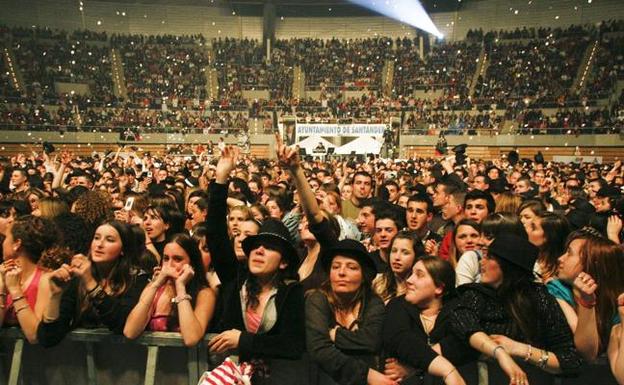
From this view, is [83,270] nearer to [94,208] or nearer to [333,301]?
[333,301]

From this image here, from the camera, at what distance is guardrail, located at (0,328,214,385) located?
3.50 meters

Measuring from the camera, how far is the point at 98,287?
156 inches

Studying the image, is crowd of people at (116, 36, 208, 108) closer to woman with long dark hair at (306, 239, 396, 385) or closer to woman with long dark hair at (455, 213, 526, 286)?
woman with long dark hair at (455, 213, 526, 286)

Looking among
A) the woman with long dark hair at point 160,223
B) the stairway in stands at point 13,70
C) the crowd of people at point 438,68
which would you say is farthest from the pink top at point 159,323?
the crowd of people at point 438,68

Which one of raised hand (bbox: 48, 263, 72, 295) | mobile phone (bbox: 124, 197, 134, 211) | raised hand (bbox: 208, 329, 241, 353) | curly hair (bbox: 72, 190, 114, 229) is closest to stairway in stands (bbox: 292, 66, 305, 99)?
mobile phone (bbox: 124, 197, 134, 211)

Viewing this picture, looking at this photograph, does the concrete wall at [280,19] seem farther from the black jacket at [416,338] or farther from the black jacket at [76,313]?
the black jacket at [76,313]

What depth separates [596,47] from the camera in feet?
117

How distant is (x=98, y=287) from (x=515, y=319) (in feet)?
8.19

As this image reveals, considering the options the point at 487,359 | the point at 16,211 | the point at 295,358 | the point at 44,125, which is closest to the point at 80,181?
the point at 16,211

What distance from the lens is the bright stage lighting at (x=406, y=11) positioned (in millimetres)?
44812

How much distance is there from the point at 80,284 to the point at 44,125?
1182 inches

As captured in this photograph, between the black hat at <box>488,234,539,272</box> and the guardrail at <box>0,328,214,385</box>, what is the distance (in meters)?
1.64

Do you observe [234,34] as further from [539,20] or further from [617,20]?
[617,20]

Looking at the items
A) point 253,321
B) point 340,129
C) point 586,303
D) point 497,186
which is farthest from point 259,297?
point 340,129
